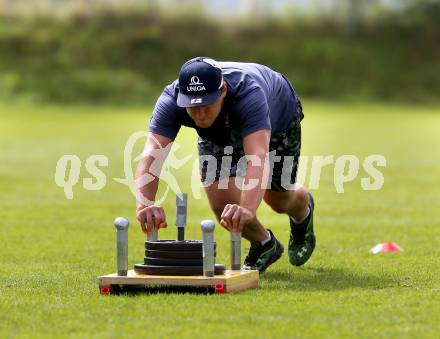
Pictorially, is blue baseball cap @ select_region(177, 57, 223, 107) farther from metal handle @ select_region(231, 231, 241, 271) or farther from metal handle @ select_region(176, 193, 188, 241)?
metal handle @ select_region(231, 231, 241, 271)

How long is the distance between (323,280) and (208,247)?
5.54ft

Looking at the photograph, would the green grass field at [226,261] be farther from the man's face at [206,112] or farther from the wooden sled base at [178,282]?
the man's face at [206,112]

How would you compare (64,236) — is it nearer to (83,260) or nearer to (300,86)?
(83,260)

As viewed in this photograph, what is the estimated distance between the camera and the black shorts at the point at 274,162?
10.1 m

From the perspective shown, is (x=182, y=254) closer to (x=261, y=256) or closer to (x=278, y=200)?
(x=261, y=256)

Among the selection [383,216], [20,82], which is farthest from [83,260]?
[20,82]

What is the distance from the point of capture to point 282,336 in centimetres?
712

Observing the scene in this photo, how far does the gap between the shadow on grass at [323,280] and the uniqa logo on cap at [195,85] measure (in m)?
1.74

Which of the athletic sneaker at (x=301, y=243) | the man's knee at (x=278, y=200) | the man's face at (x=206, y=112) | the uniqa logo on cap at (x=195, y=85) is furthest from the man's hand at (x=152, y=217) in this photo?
the athletic sneaker at (x=301, y=243)

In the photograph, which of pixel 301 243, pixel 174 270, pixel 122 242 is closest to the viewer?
pixel 122 242

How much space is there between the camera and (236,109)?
9172 millimetres

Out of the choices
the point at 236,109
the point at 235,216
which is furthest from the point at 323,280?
the point at 236,109

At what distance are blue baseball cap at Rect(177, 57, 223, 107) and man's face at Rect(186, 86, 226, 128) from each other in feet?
0.31

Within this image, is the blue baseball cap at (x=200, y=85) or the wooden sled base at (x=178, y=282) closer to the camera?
the wooden sled base at (x=178, y=282)
